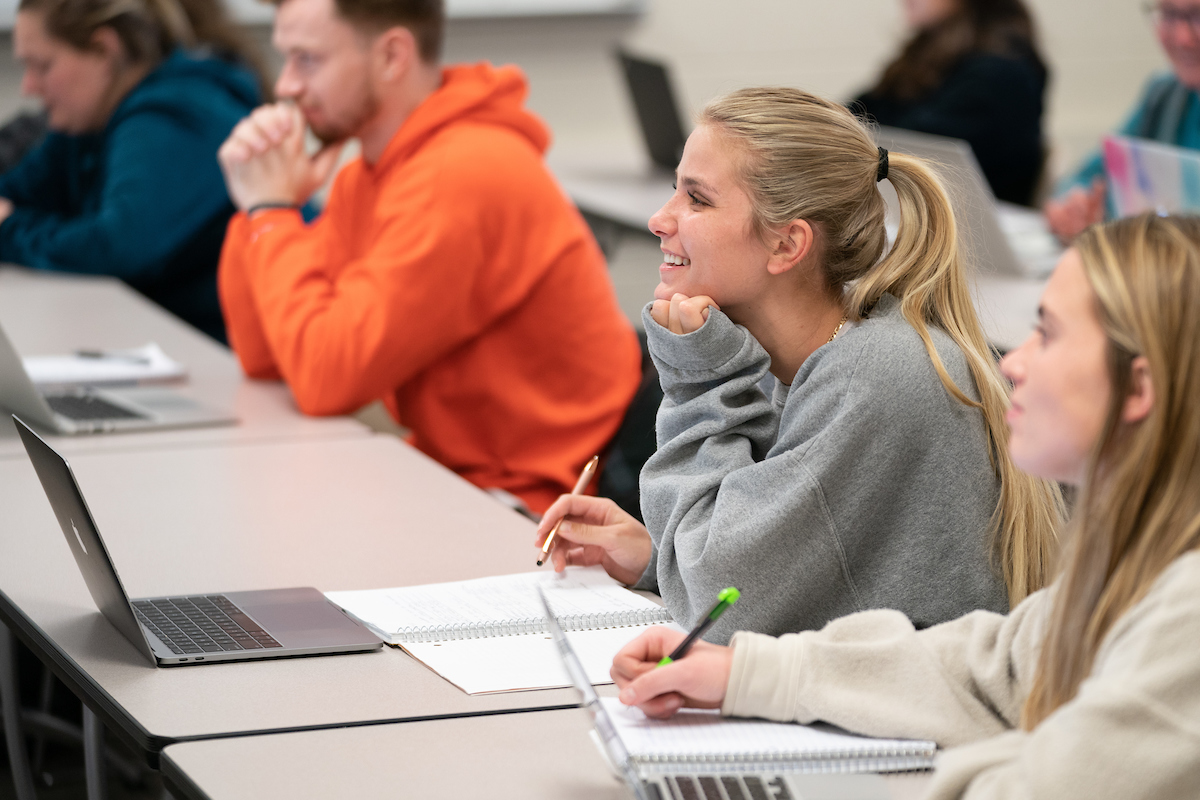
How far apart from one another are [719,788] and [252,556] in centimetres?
73

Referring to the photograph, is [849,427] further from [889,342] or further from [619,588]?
[619,588]

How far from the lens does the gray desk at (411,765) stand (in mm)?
961

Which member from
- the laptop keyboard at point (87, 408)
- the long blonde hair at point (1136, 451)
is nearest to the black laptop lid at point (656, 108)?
the laptop keyboard at point (87, 408)

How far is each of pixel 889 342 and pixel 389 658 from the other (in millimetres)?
533

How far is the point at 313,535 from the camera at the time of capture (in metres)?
1.57

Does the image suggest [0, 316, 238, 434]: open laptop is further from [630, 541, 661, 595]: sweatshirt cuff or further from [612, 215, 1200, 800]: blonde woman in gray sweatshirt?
[612, 215, 1200, 800]: blonde woman in gray sweatshirt

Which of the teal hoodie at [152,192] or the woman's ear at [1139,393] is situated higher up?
the woman's ear at [1139,393]

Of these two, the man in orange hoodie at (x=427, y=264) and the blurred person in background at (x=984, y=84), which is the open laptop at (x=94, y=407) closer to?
the man in orange hoodie at (x=427, y=264)

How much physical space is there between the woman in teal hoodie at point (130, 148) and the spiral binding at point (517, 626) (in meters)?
2.03

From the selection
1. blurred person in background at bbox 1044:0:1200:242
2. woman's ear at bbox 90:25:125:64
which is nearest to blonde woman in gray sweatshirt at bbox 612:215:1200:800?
blurred person in background at bbox 1044:0:1200:242

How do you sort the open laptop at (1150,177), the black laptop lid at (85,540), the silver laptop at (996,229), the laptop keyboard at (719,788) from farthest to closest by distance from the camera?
the silver laptop at (996,229), the open laptop at (1150,177), the black laptop lid at (85,540), the laptop keyboard at (719,788)

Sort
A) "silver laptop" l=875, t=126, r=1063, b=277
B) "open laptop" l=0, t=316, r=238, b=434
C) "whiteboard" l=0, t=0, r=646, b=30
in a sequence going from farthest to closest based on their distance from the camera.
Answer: "whiteboard" l=0, t=0, r=646, b=30 < "silver laptop" l=875, t=126, r=1063, b=277 < "open laptop" l=0, t=316, r=238, b=434

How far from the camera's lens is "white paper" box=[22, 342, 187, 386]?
229 cm

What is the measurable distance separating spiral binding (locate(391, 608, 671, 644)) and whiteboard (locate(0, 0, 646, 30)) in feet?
13.3
